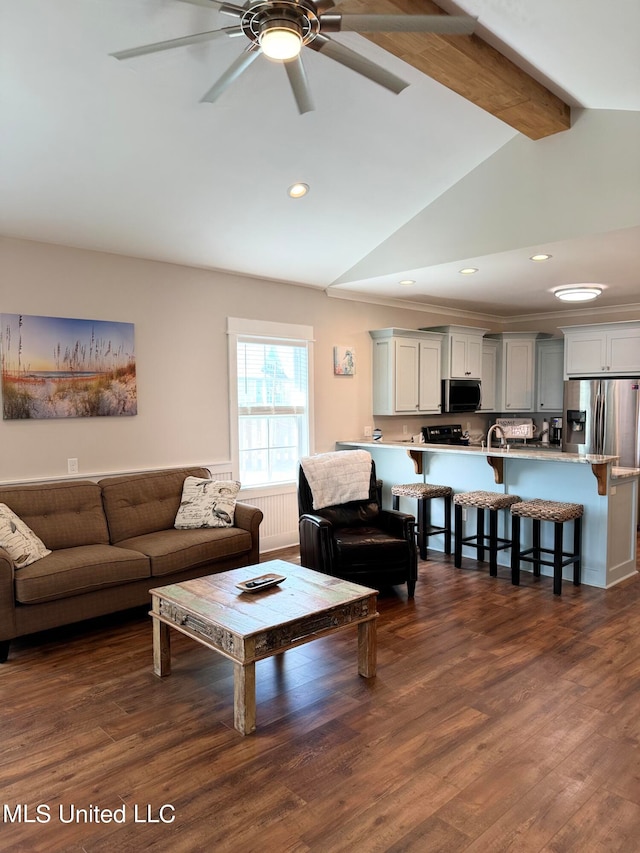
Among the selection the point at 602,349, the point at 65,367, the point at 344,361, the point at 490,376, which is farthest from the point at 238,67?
the point at 490,376

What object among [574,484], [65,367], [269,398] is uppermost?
[65,367]

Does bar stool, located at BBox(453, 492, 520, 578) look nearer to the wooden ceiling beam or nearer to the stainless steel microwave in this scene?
the stainless steel microwave

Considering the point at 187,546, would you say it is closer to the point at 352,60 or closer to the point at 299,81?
the point at 299,81

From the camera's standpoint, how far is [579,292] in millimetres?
5820

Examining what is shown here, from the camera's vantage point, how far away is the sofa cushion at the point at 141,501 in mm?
4137

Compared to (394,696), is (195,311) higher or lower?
higher

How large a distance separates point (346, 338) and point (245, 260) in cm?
158

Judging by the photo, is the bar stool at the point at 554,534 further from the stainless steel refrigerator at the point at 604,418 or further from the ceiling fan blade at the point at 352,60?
the ceiling fan blade at the point at 352,60

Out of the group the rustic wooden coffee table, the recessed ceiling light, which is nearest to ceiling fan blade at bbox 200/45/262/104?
the recessed ceiling light

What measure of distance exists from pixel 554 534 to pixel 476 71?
324 centimetres

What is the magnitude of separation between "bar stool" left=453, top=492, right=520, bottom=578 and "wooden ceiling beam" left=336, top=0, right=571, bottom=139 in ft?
8.65

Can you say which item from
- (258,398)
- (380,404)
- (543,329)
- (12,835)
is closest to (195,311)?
(258,398)

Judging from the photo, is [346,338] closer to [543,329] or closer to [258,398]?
[258,398]

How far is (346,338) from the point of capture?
6168mm
